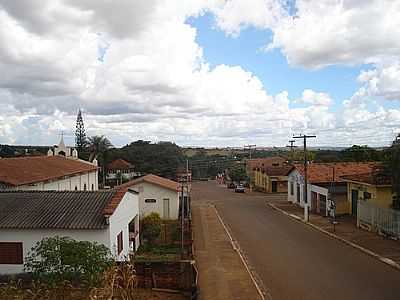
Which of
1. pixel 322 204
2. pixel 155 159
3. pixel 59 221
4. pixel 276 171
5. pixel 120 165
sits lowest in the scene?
pixel 322 204

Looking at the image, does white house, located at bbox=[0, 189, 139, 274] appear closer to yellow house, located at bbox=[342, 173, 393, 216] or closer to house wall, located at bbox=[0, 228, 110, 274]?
house wall, located at bbox=[0, 228, 110, 274]

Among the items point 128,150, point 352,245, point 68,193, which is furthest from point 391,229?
point 128,150

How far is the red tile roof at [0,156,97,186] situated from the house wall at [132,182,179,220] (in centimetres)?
582

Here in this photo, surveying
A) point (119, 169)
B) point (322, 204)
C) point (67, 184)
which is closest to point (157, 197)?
point (67, 184)

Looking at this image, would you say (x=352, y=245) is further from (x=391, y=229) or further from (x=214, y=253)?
(x=214, y=253)

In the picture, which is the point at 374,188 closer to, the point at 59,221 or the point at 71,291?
the point at 59,221

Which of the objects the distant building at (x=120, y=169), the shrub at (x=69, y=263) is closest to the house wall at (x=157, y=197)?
the shrub at (x=69, y=263)

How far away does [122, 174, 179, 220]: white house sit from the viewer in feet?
111

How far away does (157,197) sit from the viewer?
34156 millimetres

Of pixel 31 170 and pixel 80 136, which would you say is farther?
Result: pixel 80 136

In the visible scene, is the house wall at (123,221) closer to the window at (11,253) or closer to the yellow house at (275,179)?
the window at (11,253)

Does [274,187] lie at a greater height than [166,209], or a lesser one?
lesser

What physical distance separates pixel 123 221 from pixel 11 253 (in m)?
4.61

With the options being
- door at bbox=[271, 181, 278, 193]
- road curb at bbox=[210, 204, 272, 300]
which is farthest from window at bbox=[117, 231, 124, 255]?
door at bbox=[271, 181, 278, 193]
